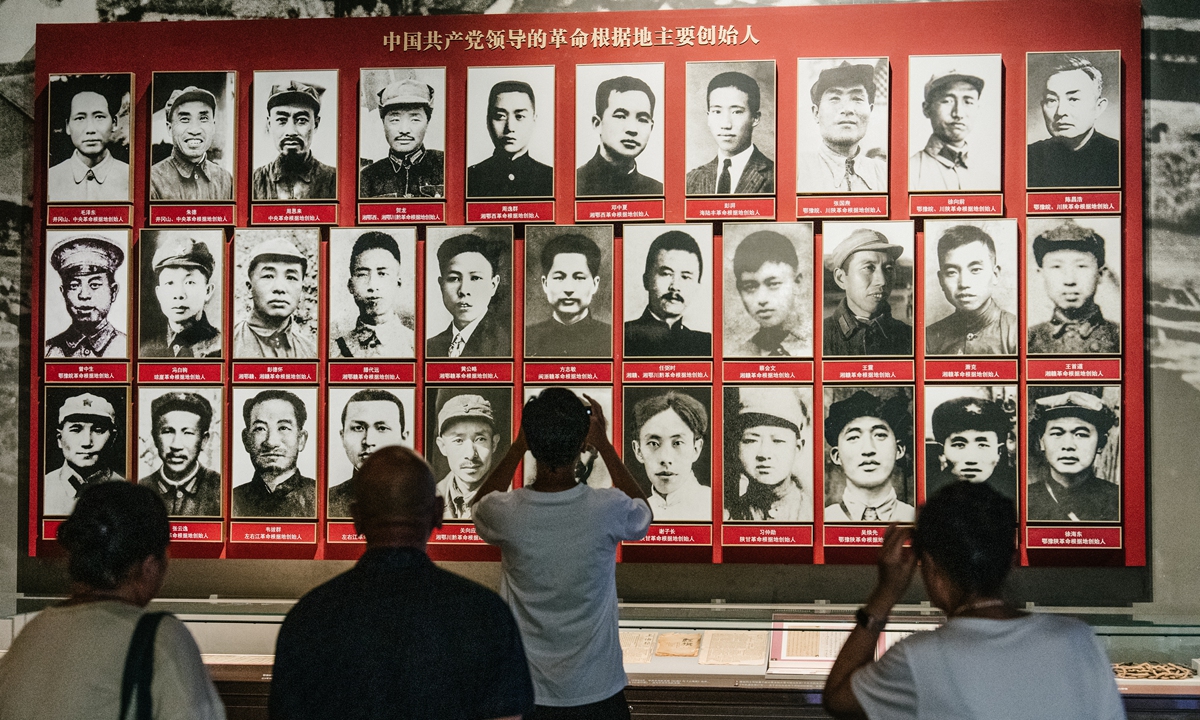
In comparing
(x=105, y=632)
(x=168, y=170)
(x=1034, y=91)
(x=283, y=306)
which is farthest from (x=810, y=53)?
(x=105, y=632)

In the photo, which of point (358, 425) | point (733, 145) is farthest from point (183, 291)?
point (733, 145)

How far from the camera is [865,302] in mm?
4527

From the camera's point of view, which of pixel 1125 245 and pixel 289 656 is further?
pixel 1125 245

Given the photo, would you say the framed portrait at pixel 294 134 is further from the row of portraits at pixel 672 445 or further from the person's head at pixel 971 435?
the person's head at pixel 971 435

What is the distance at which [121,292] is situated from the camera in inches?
190

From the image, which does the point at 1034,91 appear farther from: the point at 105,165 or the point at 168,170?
the point at 105,165

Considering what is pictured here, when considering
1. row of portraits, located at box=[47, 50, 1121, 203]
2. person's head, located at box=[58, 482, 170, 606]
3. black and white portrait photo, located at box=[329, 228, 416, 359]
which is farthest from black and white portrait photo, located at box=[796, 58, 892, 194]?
person's head, located at box=[58, 482, 170, 606]

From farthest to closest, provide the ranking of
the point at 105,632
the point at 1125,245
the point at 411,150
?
the point at 411,150, the point at 1125,245, the point at 105,632

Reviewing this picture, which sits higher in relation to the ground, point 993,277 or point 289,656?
point 993,277

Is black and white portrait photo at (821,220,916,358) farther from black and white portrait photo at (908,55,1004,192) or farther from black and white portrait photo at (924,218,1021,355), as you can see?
black and white portrait photo at (908,55,1004,192)

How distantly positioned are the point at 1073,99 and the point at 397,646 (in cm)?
385

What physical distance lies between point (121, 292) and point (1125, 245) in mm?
4590

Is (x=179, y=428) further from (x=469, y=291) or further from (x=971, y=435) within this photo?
(x=971, y=435)

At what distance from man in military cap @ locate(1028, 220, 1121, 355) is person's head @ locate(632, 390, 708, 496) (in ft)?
4.94
